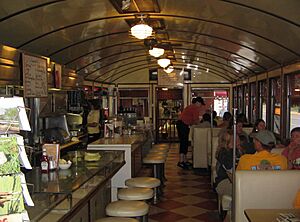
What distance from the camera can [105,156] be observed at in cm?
485

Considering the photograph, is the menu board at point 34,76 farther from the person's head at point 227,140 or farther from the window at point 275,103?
the window at point 275,103

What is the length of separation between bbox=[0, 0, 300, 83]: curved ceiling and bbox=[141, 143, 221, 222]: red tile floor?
114 inches

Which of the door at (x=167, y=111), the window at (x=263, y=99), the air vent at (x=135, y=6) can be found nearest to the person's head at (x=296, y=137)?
the air vent at (x=135, y=6)

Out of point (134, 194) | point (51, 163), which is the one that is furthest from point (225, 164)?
point (51, 163)

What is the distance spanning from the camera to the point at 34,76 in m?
6.13

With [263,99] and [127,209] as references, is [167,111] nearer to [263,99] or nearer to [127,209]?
[263,99]

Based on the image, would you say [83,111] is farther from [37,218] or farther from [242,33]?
[37,218]

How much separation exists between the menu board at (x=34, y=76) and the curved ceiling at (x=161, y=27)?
0.38 m

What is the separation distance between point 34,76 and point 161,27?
8.48 ft

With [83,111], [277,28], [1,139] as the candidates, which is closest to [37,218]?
[1,139]

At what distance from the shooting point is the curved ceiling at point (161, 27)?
5211 mm

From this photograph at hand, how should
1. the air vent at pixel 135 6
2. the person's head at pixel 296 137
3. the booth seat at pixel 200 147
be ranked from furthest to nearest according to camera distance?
1. the booth seat at pixel 200 147
2. the air vent at pixel 135 6
3. the person's head at pixel 296 137

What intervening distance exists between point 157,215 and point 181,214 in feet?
1.25

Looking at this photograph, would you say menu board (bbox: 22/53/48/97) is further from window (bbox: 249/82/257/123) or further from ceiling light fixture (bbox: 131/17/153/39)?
window (bbox: 249/82/257/123)
